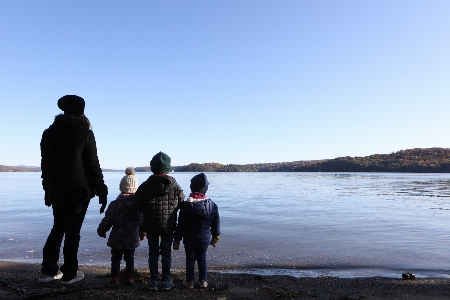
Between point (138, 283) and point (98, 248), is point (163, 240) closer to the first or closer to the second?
point (138, 283)

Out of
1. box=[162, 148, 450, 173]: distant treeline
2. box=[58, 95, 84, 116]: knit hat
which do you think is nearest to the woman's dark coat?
A: box=[58, 95, 84, 116]: knit hat

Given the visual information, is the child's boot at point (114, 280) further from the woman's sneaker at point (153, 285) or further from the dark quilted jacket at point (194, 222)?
the dark quilted jacket at point (194, 222)

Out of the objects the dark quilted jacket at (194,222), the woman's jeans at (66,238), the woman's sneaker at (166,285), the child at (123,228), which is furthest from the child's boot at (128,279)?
the dark quilted jacket at (194,222)

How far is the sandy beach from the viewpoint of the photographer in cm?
427

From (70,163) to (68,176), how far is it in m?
0.15

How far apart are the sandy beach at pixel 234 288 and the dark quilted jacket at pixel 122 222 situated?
57cm

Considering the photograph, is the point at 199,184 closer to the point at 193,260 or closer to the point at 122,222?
the point at 193,260

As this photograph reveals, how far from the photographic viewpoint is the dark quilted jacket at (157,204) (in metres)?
4.56

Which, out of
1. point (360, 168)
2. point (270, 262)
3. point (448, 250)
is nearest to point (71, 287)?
point (270, 262)

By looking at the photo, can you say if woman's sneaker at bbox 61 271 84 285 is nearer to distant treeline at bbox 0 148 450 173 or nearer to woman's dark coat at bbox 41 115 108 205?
woman's dark coat at bbox 41 115 108 205

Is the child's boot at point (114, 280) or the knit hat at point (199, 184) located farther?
the knit hat at point (199, 184)

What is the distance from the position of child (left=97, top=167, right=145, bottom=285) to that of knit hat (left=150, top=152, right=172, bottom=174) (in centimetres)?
41

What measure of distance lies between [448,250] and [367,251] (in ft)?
6.24

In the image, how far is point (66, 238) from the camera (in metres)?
4.61
